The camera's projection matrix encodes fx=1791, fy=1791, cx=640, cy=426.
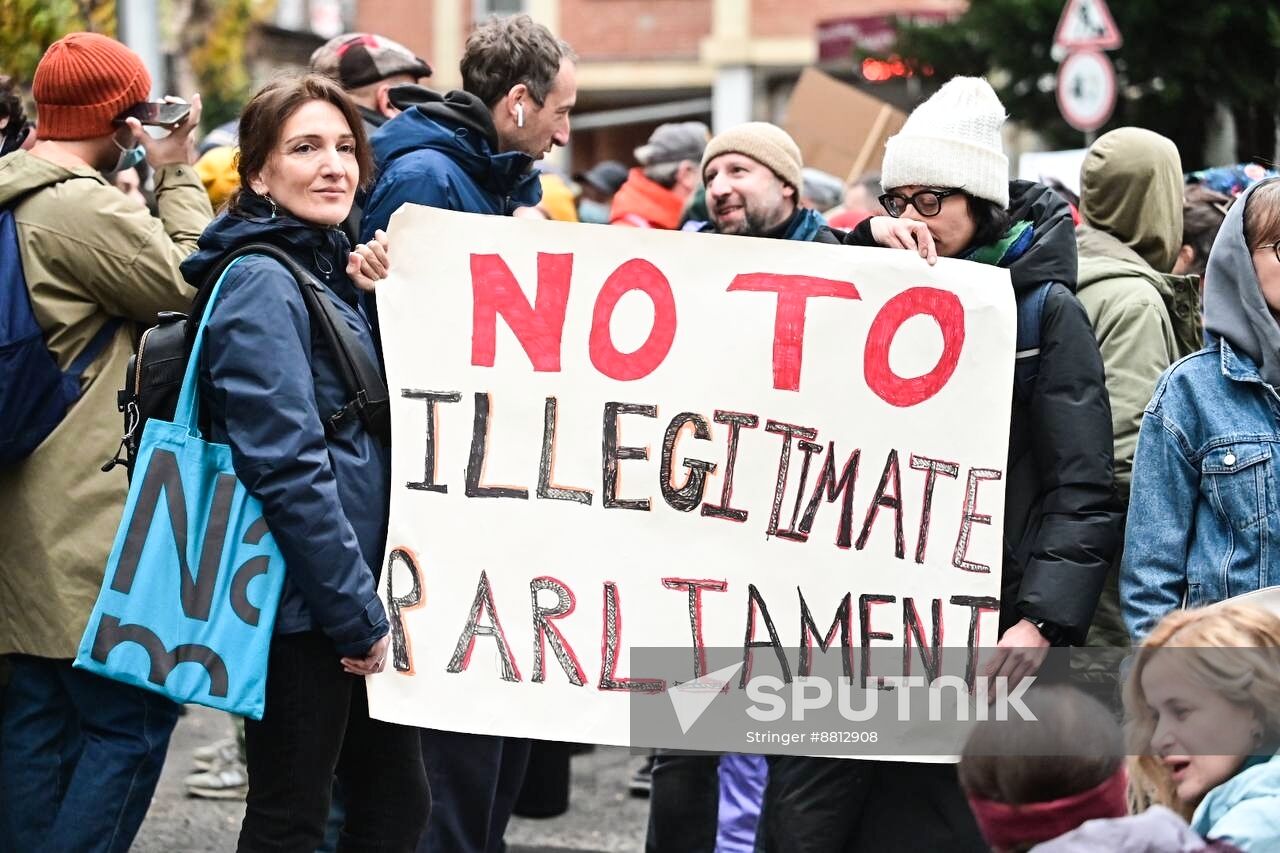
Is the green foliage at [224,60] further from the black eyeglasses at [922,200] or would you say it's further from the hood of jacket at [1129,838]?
the hood of jacket at [1129,838]

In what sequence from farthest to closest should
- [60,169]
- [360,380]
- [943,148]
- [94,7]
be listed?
[94,7] < [60,169] < [943,148] < [360,380]

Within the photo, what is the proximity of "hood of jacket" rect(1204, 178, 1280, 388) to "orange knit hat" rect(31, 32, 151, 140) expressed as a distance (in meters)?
2.40

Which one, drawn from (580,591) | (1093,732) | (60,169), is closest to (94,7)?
(60,169)

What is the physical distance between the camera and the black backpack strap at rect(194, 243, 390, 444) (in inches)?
131

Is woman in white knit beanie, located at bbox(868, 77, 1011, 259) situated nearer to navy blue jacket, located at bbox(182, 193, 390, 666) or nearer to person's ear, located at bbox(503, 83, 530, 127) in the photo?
person's ear, located at bbox(503, 83, 530, 127)

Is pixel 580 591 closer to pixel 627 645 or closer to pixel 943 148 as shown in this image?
pixel 627 645

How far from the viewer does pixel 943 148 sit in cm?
366

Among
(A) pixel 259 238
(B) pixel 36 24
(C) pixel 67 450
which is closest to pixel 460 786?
(C) pixel 67 450

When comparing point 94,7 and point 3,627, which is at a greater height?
point 94,7

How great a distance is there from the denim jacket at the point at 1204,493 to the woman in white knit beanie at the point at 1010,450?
10cm

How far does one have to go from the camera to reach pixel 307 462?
10.5ft

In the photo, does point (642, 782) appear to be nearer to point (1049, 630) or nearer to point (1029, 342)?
point (1049, 630)

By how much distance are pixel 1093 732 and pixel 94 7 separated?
5614 mm

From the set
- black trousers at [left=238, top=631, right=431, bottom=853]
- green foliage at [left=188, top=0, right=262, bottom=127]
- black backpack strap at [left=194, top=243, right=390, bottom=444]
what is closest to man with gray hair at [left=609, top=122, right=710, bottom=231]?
black backpack strap at [left=194, top=243, right=390, bottom=444]
